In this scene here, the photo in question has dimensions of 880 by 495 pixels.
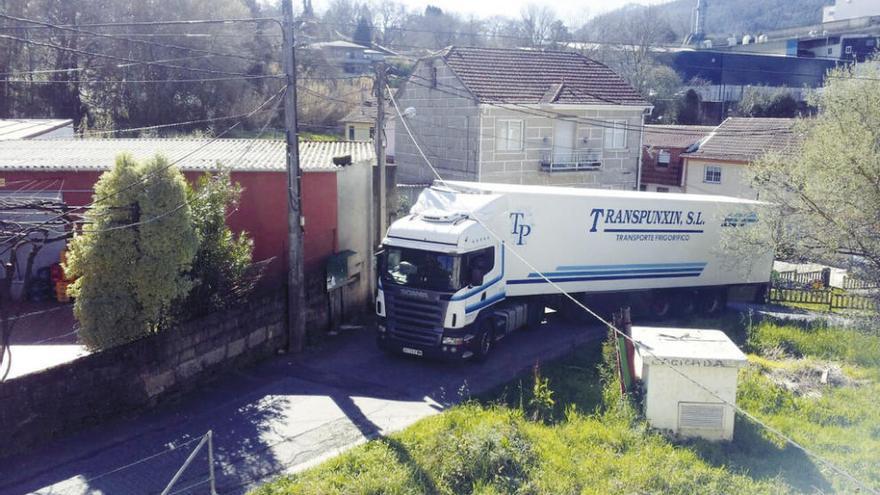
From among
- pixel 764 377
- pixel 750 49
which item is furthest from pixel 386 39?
pixel 764 377

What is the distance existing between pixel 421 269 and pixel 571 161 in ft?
48.7

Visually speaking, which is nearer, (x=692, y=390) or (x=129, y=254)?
(x=692, y=390)

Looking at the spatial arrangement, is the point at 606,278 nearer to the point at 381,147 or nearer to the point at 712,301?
the point at 712,301

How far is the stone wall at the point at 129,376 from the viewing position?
1007cm

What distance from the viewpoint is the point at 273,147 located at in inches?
805

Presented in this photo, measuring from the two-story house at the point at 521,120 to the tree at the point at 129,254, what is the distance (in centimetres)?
1486

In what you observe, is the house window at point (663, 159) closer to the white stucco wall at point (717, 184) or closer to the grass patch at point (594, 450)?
the white stucco wall at point (717, 184)

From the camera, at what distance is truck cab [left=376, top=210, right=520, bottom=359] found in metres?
14.3

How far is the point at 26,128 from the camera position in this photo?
24.0 meters

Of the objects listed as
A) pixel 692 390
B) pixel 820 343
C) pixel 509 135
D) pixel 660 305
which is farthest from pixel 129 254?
pixel 509 135

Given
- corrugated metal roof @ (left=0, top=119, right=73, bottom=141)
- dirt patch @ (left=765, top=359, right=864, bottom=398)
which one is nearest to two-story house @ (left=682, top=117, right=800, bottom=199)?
dirt patch @ (left=765, top=359, right=864, bottom=398)

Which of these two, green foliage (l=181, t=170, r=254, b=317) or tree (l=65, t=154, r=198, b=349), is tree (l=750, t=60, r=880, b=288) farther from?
tree (l=65, t=154, r=198, b=349)

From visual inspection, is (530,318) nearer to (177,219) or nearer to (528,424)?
(528,424)

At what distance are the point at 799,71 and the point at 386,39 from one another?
126 feet
